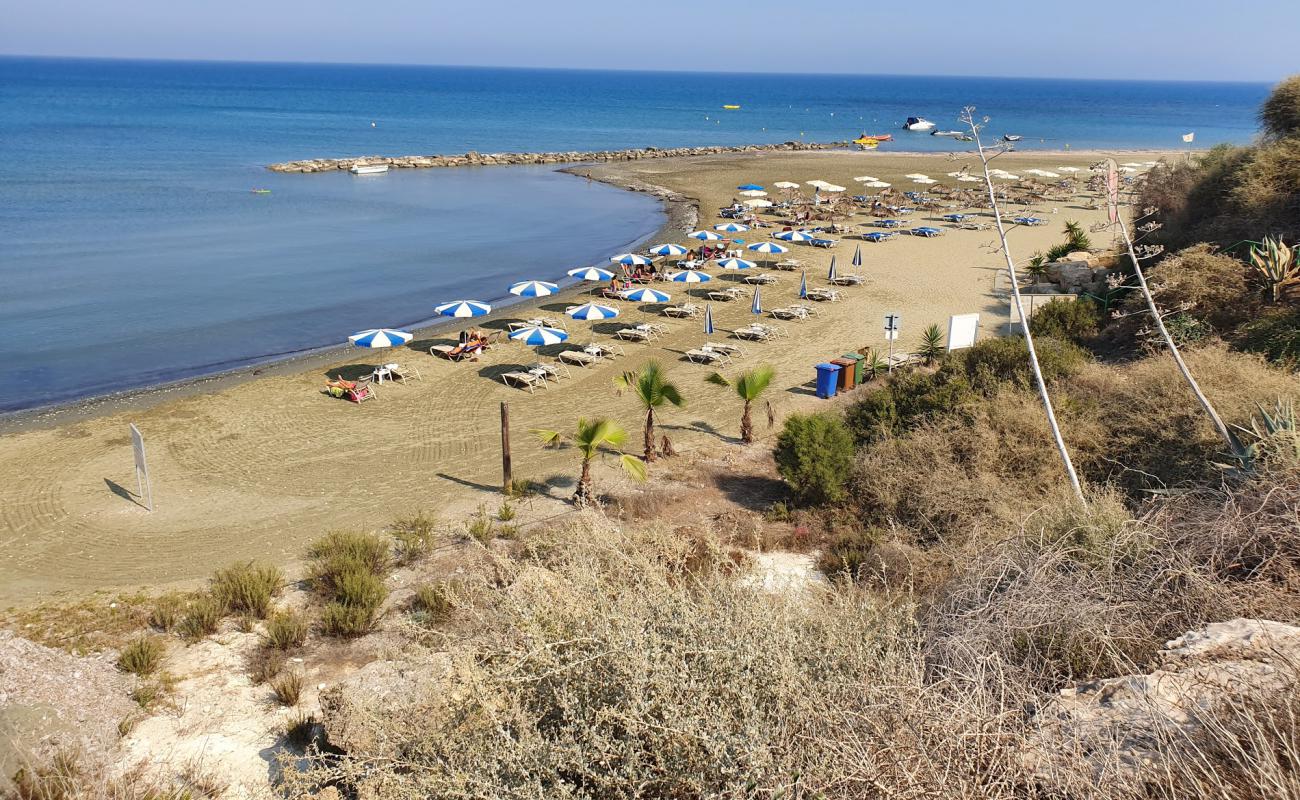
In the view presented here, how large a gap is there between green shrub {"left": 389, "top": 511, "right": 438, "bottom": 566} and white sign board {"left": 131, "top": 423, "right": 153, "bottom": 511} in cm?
400

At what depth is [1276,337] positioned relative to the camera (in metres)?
12.5

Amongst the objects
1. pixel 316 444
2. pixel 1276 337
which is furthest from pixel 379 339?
pixel 1276 337

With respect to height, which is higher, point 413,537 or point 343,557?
point 343,557

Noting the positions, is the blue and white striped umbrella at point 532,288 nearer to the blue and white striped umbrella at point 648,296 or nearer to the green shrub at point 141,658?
the blue and white striped umbrella at point 648,296

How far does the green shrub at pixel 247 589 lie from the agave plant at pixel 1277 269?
16.1 metres

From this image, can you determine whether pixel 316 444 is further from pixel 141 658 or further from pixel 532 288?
pixel 532 288

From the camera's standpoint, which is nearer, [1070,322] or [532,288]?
[1070,322]

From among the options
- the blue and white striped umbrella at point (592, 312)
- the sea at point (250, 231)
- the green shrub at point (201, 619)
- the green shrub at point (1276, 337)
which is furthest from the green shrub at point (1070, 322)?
the sea at point (250, 231)

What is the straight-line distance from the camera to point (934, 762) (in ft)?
12.7

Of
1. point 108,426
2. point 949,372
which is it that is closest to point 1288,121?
point 949,372

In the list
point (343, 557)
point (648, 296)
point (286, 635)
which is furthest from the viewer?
point (648, 296)

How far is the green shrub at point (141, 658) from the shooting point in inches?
323

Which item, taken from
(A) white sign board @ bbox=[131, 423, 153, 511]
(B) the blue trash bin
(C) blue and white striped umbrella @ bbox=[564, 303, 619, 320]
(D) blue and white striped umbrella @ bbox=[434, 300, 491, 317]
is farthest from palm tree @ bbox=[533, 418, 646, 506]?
(D) blue and white striped umbrella @ bbox=[434, 300, 491, 317]

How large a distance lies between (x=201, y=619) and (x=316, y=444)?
6.98 meters
